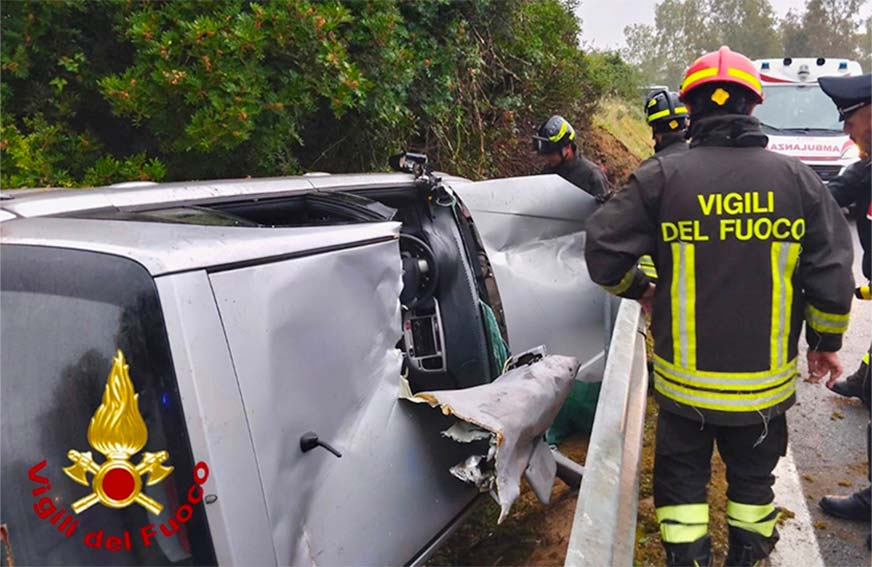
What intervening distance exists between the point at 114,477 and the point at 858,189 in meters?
3.55

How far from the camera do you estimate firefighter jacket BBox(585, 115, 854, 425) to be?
2.25 metres

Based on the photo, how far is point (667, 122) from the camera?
4.53 m

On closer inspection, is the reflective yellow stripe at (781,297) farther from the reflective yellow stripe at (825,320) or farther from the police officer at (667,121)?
the police officer at (667,121)

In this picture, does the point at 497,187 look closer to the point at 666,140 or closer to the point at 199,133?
the point at 199,133

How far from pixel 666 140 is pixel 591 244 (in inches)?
99.9

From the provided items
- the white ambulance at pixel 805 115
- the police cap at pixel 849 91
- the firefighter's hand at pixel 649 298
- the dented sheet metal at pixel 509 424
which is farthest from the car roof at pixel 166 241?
the white ambulance at pixel 805 115

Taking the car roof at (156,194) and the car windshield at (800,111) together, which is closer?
the car roof at (156,194)

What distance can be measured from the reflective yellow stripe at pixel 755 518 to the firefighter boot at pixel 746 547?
2 centimetres

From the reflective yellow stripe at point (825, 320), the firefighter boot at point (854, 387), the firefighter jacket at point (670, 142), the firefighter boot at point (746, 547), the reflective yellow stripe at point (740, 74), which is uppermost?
the reflective yellow stripe at point (740, 74)

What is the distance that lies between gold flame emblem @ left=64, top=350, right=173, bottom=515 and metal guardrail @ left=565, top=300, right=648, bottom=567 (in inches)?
35.9

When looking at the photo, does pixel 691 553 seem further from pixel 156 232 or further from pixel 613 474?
pixel 156 232

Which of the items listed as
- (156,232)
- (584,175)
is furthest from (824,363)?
(584,175)

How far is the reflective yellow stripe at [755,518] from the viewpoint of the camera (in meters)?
2.46

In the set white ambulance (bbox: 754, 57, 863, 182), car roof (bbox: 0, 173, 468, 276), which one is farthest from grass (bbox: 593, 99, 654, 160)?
car roof (bbox: 0, 173, 468, 276)
